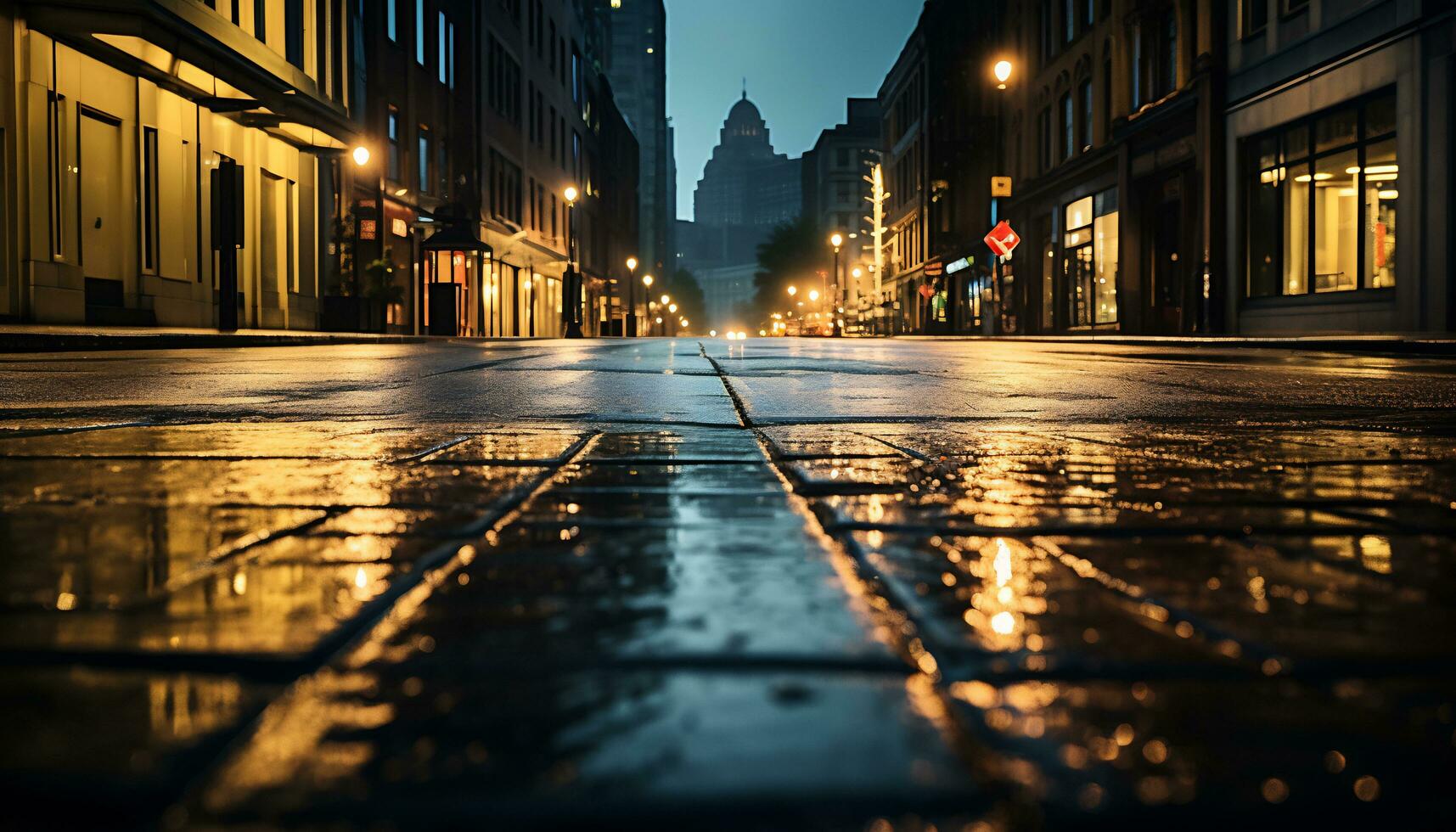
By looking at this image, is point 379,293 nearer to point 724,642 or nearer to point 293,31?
point 293,31

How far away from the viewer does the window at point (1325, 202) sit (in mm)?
17984

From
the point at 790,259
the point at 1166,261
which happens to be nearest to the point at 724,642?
the point at 1166,261

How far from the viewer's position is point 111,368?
287 inches

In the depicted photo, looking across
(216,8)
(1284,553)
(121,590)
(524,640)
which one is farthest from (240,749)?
(216,8)

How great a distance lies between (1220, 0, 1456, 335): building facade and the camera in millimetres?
16688

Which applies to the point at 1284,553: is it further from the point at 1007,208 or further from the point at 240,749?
the point at 1007,208

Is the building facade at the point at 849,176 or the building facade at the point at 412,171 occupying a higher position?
the building facade at the point at 849,176

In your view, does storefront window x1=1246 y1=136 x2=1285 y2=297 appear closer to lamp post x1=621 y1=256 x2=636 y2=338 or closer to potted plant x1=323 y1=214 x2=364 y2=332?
potted plant x1=323 y1=214 x2=364 y2=332

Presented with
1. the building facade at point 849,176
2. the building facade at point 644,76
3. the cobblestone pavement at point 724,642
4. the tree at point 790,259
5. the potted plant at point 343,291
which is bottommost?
the cobblestone pavement at point 724,642

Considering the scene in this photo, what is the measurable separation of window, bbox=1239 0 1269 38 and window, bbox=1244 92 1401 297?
6.76 feet

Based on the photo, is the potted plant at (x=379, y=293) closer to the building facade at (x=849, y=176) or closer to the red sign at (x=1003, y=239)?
the red sign at (x=1003, y=239)

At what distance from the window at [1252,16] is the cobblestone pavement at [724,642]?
21902 mm

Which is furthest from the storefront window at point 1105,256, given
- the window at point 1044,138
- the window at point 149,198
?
the window at point 149,198

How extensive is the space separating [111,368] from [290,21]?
1991 centimetres
